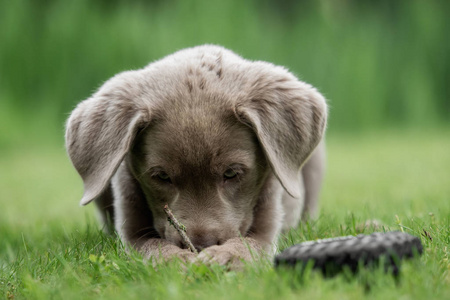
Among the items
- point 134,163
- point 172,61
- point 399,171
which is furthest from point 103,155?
point 399,171

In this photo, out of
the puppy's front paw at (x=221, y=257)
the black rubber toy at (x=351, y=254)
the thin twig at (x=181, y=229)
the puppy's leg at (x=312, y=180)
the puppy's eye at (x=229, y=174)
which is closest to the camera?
the black rubber toy at (x=351, y=254)

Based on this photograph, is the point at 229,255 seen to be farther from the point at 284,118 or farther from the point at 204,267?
the point at 284,118

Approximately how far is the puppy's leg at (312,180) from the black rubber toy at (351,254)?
2923 mm

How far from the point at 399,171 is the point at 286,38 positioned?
18.3ft

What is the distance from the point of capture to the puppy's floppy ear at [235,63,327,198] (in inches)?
147

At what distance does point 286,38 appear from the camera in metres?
14.3

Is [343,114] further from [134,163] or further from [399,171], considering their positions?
[134,163]

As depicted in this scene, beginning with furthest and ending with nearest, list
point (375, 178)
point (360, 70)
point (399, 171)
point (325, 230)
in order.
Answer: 1. point (360, 70)
2. point (399, 171)
3. point (375, 178)
4. point (325, 230)

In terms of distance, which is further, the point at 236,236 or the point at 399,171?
the point at 399,171

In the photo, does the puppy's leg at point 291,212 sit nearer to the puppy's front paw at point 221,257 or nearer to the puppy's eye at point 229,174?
the puppy's eye at point 229,174

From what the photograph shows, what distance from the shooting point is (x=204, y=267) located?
111 inches

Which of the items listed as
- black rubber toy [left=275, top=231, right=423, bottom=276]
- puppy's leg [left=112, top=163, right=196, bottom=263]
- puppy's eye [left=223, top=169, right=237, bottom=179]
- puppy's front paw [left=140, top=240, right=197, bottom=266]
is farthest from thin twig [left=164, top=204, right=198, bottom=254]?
black rubber toy [left=275, top=231, right=423, bottom=276]

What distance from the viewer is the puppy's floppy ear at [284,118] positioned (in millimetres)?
3746

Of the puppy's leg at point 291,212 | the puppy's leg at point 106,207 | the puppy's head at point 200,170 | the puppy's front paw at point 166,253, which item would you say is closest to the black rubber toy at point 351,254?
the puppy's front paw at point 166,253
